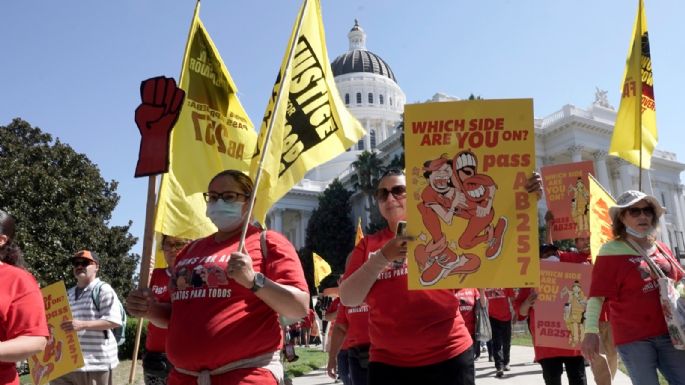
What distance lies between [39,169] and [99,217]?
3.66 metres

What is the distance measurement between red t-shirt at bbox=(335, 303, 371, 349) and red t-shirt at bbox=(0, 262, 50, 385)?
3183mm

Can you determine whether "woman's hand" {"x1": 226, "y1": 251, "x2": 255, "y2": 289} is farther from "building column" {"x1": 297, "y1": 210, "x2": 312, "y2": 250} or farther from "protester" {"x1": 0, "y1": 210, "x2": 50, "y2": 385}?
"building column" {"x1": 297, "y1": 210, "x2": 312, "y2": 250}

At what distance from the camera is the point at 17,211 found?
25062mm

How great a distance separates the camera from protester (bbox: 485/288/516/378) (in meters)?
10.8

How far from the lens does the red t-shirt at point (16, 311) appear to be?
2.85 metres

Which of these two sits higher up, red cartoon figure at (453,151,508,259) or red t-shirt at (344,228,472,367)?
red cartoon figure at (453,151,508,259)

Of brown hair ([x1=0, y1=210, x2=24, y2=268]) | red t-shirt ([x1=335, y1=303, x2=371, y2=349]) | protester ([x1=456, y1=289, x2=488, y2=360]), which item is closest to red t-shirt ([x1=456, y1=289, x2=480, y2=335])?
protester ([x1=456, y1=289, x2=488, y2=360])

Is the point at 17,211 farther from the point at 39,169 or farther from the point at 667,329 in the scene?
the point at 667,329

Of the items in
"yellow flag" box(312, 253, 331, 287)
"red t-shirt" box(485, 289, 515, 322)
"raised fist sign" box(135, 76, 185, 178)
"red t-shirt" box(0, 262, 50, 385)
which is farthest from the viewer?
"yellow flag" box(312, 253, 331, 287)

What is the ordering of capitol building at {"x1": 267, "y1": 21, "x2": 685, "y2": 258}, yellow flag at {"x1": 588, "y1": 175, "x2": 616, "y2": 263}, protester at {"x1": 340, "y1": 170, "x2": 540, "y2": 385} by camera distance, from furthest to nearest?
capitol building at {"x1": 267, "y1": 21, "x2": 685, "y2": 258} < yellow flag at {"x1": 588, "y1": 175, "x2": 616, "y2": 263} < protester at {"x1": 340, "y1": 170, "x2": 540, "y2": 385}

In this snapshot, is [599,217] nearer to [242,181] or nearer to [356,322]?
[356,322]

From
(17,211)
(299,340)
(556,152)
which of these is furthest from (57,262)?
(556,152)

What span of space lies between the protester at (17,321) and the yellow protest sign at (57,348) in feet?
9.04

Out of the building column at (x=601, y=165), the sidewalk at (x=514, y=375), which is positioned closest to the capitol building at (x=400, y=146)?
the building column at (x=601, y=165)
